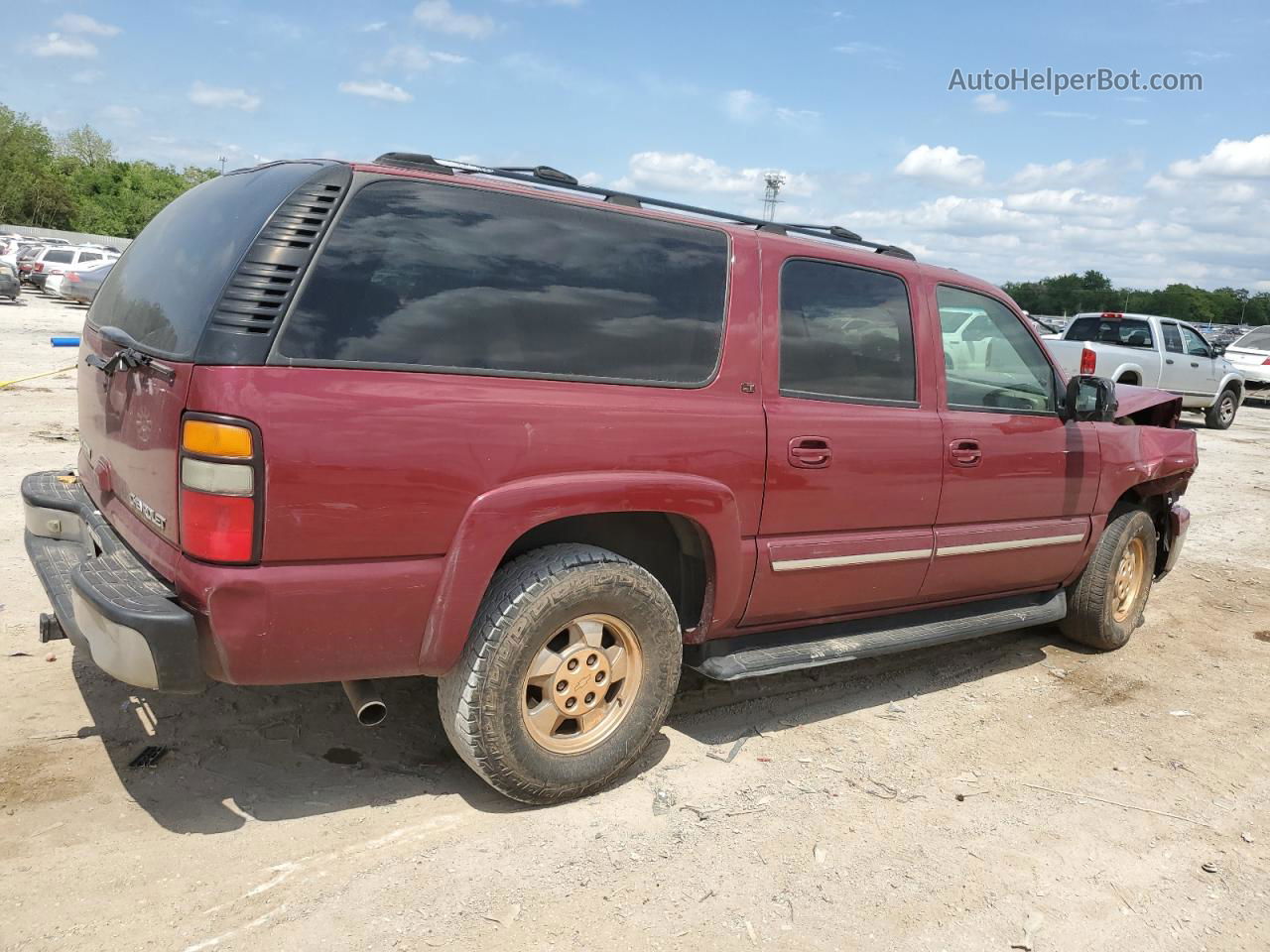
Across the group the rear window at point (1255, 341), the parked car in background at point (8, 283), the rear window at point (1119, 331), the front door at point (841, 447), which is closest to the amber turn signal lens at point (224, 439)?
the front door at point (841, 447)

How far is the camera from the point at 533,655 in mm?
3092

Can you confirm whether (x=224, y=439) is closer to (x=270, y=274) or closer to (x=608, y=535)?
(x=270, y=274)

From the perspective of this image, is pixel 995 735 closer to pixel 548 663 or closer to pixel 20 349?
pixel 548 663

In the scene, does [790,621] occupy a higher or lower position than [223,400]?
lower

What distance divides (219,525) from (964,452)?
297 cm

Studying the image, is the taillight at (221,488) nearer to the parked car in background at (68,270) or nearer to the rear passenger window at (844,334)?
the rear passenger window at (844,334)

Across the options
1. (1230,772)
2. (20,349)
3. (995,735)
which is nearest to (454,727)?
(995,735)

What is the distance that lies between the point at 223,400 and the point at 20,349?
15.8 meters

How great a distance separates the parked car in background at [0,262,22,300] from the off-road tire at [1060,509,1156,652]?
88.4 feet

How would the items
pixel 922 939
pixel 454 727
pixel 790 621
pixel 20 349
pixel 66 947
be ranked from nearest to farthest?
pixel 66 947, pixel 922 939, pixel 454 727, pixel 790 621, pixel 20 349

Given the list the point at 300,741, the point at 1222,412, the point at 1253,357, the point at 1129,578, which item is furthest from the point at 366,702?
the point at 1253,357

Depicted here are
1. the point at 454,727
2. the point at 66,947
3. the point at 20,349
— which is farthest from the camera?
the point at 20,349

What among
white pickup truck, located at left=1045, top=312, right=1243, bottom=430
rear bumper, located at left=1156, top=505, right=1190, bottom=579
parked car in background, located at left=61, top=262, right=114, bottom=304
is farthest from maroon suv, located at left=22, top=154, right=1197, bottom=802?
parked car in background, located at left=61, top=262, right=114, bottom=304

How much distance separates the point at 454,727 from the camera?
3068 millimetres
